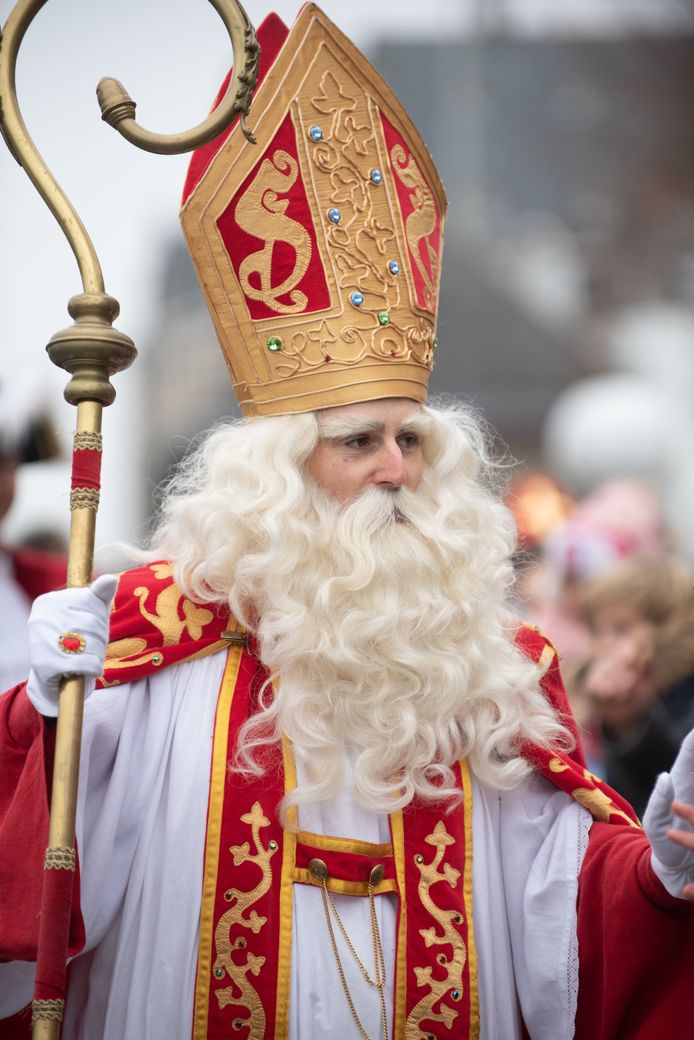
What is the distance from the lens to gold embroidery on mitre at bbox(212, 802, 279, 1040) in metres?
3.55

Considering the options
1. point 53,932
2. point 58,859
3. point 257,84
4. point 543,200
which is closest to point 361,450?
point 257,84

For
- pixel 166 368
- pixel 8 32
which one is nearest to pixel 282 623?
pixel 8 32

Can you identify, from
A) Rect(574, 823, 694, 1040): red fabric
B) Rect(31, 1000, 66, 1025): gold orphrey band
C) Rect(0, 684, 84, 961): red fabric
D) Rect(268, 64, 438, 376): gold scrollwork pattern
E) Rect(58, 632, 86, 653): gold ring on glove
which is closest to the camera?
Rect(31, 1000, 66, 1025): gold orphrey band

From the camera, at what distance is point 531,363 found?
3222 cm

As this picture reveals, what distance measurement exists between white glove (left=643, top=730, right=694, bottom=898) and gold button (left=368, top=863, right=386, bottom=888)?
63 centimetres

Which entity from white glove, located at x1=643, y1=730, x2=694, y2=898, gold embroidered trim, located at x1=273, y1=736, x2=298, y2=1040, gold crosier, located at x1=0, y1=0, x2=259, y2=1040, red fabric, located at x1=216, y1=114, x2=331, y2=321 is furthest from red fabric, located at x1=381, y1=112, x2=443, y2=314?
white glove, located at x1=643, y1=730, x2=694, y2=898

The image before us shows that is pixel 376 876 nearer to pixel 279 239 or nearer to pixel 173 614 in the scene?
pixel 173 614

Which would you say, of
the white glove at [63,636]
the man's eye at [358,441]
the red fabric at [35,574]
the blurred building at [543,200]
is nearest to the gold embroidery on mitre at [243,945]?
the white glove at [63,636]

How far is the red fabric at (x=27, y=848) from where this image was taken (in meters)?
3.35

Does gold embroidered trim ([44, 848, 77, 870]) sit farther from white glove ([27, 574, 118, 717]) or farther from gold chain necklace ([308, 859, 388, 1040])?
gold chain necklace ([308, 859, 388, 1040])

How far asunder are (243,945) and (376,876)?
34cm

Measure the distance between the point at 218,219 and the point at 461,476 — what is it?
889 millimetres

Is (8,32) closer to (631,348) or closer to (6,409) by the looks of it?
(6,409)

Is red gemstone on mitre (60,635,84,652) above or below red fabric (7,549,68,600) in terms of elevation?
below
